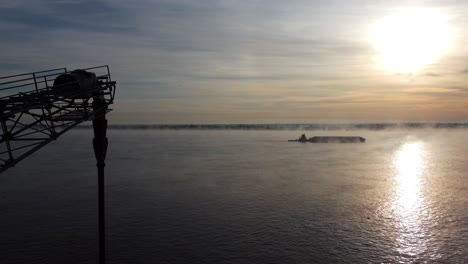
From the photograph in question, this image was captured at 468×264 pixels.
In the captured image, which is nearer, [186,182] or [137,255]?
[137,255]

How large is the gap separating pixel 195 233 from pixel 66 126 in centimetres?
1833

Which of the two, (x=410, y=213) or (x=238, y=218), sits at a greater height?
(x=238, y=218)

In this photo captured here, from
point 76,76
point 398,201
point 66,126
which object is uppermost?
point 76,76

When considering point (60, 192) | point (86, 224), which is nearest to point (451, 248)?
point (86, 224)

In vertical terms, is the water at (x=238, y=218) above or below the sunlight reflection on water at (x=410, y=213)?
above

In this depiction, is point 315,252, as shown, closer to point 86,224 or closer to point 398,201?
point 86,224

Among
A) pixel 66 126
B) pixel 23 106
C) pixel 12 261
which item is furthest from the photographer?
pixel 12 261

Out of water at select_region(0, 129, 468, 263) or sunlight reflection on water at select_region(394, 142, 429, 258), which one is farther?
sunlight reflection on water at select_region(394, 142, 429, 258)

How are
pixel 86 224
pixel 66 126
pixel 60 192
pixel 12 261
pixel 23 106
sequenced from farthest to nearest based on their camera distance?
pixel 60 192 → pixel 86 224 → pixel 12 261 → pixel 66 126 → pixel 23 106

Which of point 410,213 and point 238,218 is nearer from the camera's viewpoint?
point 238,218

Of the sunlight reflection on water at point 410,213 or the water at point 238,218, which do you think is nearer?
the water at point 238,218

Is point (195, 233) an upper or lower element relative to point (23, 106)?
lower

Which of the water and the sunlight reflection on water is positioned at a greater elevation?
the water

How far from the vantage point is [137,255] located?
2984cm
